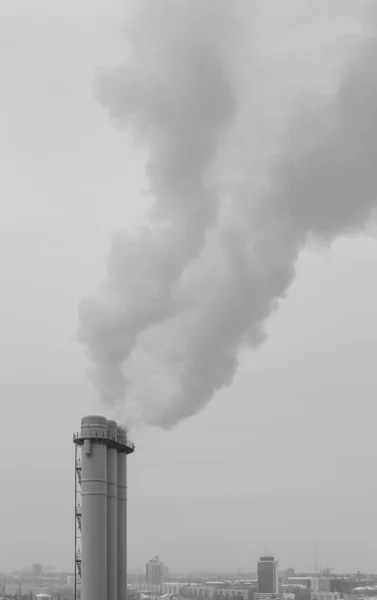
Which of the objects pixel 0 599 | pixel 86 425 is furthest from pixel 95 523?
pixel 0 599

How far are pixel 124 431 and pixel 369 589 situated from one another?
159464 millimetres

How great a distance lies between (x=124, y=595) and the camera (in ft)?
165

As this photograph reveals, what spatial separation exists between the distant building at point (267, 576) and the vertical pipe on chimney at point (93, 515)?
486 feet

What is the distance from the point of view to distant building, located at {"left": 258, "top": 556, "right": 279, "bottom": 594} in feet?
608

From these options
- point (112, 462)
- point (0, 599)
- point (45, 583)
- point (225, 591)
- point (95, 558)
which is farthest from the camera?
point (225, 591)

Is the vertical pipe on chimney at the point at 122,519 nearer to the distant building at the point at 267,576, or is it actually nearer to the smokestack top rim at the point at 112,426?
the smokestack top rim at the point at 112,426

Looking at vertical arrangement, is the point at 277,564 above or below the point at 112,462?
below

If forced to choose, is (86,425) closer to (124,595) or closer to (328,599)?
(124,595)

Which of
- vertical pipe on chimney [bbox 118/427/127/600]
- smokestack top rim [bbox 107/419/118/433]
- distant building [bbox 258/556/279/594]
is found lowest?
distant building [bbox 258/556/279/594]

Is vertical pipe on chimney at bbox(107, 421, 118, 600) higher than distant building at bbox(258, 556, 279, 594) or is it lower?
higher

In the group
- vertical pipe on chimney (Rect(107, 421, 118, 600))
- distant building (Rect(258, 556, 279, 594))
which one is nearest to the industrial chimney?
vertical pipe on chimney (Rect(107, 421, 118, 600))

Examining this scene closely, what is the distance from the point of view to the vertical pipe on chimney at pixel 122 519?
50.1m

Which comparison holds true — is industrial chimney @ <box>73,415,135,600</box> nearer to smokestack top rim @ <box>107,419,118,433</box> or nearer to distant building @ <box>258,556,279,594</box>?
smokestack top rim @ <box>107,419,118,433</box>

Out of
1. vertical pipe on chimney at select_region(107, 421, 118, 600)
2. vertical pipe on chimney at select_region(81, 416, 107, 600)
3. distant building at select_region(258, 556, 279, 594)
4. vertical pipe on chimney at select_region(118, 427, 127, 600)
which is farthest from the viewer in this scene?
distant building at select_region(258, 556, 279, 594)
